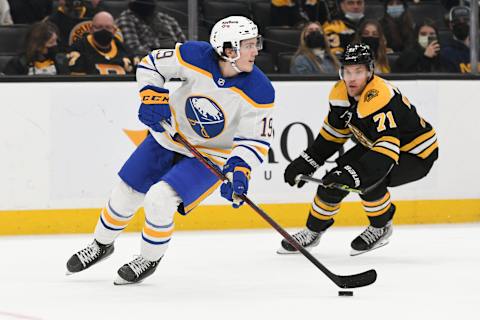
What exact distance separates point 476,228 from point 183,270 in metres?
2.19

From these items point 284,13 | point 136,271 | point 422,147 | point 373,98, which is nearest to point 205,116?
point 136,271

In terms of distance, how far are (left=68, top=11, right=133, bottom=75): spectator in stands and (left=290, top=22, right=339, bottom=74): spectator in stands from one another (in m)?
1.01

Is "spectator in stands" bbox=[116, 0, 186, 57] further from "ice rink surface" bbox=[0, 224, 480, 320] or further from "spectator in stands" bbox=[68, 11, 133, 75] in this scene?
"ice rink surface" bbox=[0, 224, 480, 320]

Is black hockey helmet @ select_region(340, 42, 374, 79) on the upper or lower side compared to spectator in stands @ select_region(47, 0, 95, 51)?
upper

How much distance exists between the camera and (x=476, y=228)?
21.0ft

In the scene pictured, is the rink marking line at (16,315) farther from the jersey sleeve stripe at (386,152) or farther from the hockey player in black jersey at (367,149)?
the jersey sleeve stripe at (386,152)

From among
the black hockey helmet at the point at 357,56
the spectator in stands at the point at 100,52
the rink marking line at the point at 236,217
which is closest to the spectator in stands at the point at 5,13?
the spectator in stands at the point at 100,52

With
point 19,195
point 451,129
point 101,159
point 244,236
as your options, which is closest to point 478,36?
point 451,129

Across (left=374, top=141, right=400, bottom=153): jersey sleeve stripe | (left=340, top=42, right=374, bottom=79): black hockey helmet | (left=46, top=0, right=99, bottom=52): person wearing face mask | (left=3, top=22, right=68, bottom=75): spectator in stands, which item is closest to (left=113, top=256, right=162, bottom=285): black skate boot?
(left=374, top=141, right=400, bottom=153): jersey sleeve stripe

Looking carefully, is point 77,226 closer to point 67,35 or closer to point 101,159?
point 101,159

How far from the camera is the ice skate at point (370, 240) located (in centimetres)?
532

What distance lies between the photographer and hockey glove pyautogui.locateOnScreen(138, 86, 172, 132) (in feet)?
14.4

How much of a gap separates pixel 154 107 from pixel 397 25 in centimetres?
307

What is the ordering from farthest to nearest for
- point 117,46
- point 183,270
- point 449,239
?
point 117,46, point 449,239, point 183,270
